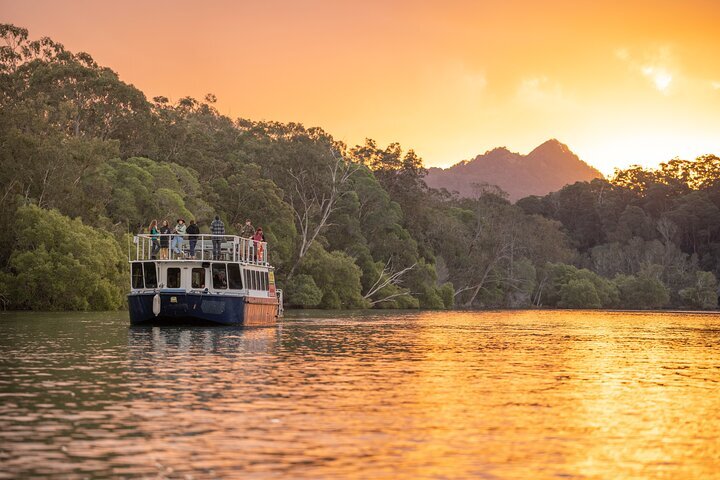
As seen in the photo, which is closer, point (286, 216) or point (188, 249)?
point (188, 249)

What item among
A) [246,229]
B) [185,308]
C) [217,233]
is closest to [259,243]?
[246,229]

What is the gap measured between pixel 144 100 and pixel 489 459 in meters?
104

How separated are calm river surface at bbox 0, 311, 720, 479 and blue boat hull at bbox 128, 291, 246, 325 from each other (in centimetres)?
1419

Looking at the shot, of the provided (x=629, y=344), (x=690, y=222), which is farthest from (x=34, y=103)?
(x=690, y=222)

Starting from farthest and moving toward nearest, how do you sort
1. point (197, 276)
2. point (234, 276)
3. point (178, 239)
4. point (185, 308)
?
point (234, 276) → point (178, 239) → point (197, 276) → point (185, 308)

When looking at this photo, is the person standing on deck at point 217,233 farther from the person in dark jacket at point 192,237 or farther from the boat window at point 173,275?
the boat window at point 173,275

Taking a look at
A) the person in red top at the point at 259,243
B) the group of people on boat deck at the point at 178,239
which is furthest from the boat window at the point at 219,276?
the person in red top at the point at 259,243

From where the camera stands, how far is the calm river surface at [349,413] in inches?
574

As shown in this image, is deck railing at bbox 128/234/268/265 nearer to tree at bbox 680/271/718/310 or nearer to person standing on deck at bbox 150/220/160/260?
person standing on deck at bbox 150/220/160/260

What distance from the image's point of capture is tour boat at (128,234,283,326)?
51.9 m

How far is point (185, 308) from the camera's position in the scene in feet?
171

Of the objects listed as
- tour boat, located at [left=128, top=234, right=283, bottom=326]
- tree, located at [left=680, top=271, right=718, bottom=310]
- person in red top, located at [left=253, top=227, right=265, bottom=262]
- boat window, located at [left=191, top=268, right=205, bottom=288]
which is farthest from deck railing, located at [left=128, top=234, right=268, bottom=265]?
tree, located at [left=680, top=271, right=718, bottom=310]

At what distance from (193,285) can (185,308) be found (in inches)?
71.0

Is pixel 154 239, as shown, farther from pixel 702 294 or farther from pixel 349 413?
pixel 702 294
